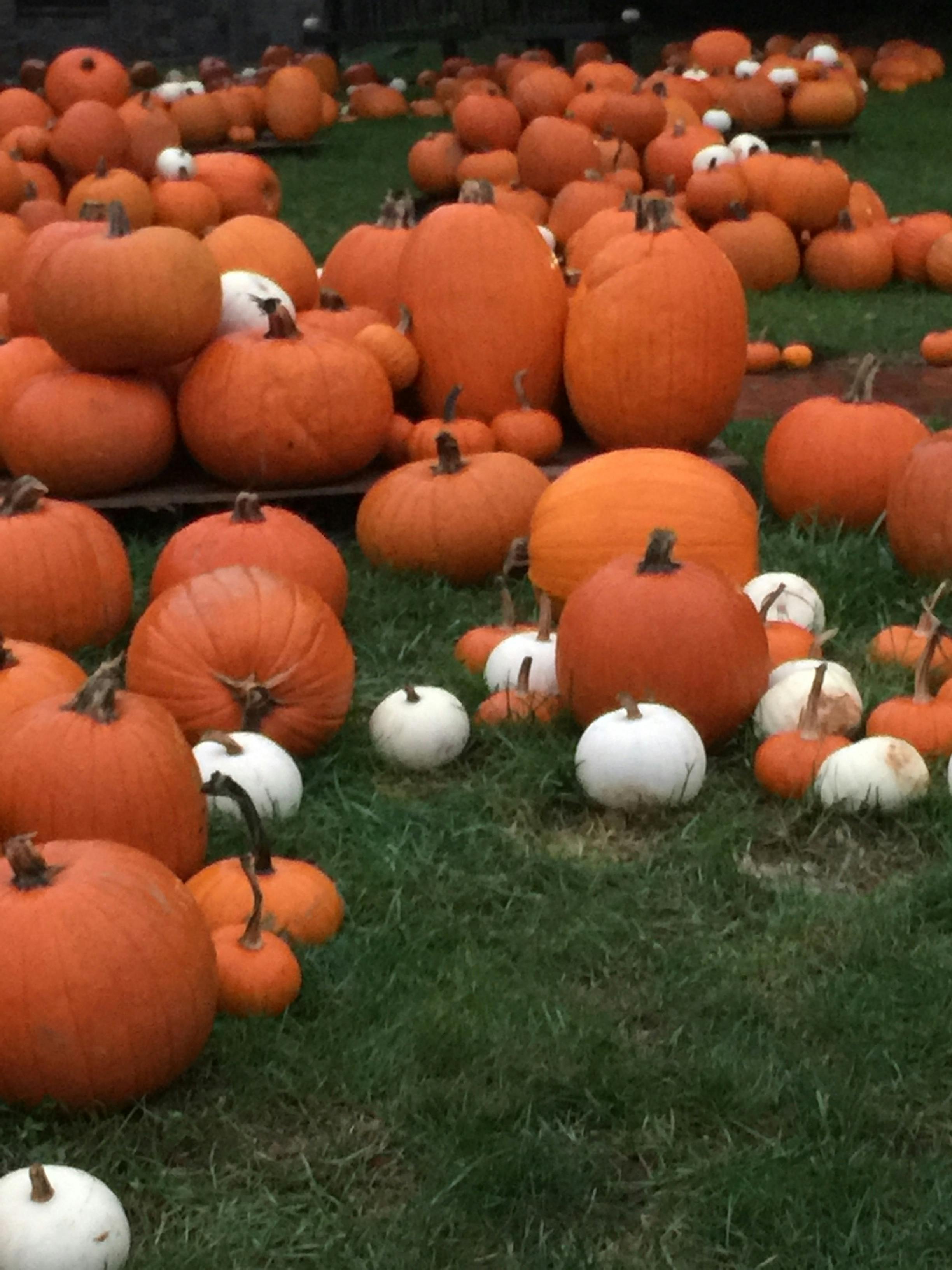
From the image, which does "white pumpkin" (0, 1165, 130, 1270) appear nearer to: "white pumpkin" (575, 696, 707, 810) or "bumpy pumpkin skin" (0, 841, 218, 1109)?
"bumpy pumpkin skin" (0, 841, 218, 1109)

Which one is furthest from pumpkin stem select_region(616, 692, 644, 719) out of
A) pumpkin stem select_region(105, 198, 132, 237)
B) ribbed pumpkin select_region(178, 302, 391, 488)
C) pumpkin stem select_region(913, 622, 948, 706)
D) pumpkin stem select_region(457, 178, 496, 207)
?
pumpkin stem select_region(457, 178, 496, 207)

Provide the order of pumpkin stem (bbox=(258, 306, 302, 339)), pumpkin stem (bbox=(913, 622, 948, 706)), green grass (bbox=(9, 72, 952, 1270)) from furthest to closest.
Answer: pumpkin stem (bbox=(258, 306, 302, 339))
pumpkin stem (bbox=(913, 622, 948, 706))
green grass (bbox=(9, 72, 952, 1270))

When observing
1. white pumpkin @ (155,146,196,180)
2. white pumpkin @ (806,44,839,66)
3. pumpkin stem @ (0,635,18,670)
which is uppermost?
pumpkin stem @ (0,635,18,670)

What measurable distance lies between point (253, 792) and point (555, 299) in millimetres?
2528

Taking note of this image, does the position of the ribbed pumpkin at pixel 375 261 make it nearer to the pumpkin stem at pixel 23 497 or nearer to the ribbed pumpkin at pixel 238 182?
the pumpkin stem at pixel 23 497

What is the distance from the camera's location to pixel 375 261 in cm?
602

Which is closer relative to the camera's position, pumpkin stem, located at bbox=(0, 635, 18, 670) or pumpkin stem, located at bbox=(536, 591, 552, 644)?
pumpkin stem, located at bbox=(0, 635, 18, 670)

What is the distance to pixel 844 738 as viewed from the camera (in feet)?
11.7

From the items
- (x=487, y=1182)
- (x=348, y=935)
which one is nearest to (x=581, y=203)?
(x=348, y=935)

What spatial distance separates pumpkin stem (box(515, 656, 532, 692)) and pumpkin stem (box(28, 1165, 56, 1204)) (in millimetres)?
1770

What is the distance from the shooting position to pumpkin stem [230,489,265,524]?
4.21 m

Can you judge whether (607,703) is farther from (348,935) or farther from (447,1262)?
(447,1262)

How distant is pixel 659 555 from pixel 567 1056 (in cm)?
130

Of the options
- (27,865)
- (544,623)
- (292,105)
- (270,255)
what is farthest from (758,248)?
(27,865)
